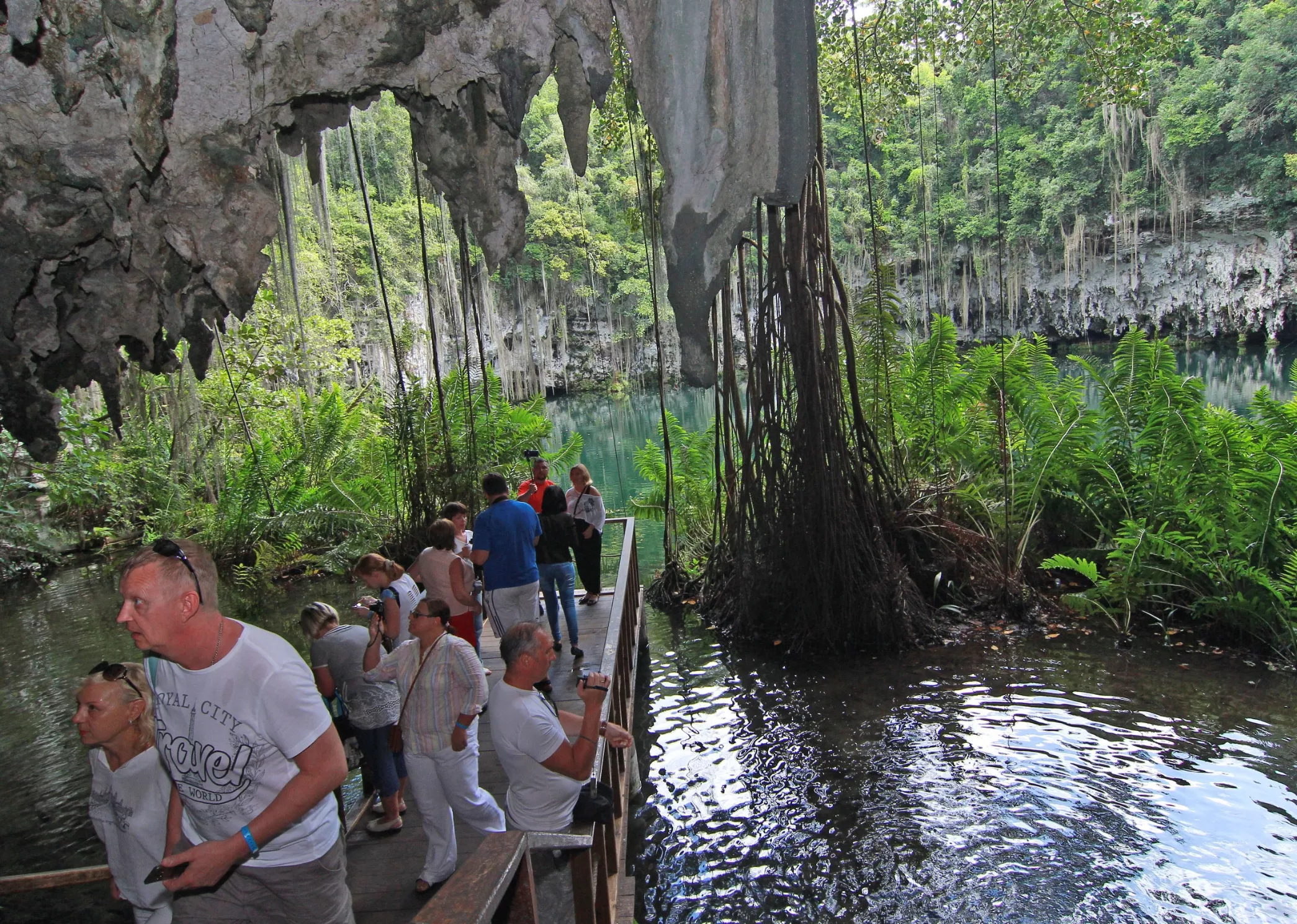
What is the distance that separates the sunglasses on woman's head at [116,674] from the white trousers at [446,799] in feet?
3.47

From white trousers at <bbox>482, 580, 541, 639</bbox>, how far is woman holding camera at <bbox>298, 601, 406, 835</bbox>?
123cm

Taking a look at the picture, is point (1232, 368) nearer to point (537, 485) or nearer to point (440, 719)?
point (537, 485)

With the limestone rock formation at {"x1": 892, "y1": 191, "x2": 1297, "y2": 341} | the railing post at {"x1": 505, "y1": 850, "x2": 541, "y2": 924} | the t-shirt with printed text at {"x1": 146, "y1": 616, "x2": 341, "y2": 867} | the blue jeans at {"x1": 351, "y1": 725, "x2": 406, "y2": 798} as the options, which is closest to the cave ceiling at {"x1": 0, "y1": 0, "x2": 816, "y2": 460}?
the blue jeans at {"x1": 351, "y1": 725, "x2": 406, "y2": 798}

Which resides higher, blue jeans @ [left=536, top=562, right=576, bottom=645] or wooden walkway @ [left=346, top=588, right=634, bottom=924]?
blue jeans @ [left=536, top=562, right=576, bottom=645]

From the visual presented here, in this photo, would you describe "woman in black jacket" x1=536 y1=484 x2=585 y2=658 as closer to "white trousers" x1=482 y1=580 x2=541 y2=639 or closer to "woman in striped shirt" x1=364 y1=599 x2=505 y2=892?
"white trousers" x1=482 y1=580 x2=541 y2=639

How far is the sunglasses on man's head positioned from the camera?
195 cm

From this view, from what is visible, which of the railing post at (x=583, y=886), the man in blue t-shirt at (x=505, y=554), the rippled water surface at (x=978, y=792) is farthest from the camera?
the man in blue t-shirt at (x=505, y=554)

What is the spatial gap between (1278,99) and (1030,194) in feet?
27.9

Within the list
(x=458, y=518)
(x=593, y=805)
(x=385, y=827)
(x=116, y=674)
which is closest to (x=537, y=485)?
(x=458, y=518)

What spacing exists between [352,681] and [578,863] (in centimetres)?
163

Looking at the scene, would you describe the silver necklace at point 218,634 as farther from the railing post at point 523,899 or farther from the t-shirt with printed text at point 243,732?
the railing post at point 523,899

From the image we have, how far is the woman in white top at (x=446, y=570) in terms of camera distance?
15.3ft

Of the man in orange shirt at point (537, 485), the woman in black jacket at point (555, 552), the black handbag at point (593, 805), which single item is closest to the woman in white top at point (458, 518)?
the woman in black jacket at point (555, 552)

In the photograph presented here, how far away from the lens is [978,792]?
5266mm
